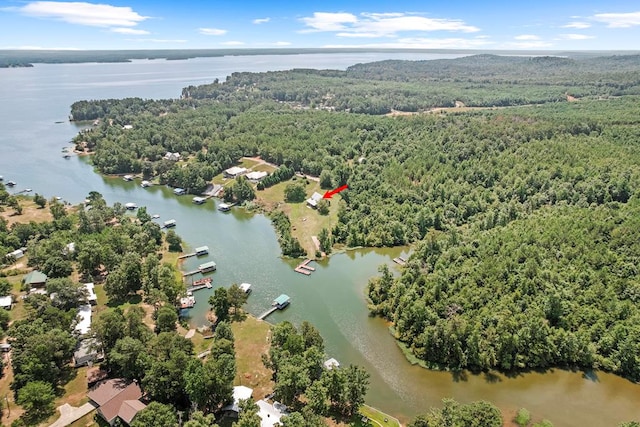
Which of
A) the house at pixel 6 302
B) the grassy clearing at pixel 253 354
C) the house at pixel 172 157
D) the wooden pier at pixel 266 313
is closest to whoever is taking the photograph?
the grassy clearing at pixel 253 354

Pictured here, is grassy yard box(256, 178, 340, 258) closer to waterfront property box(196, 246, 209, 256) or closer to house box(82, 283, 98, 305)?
waterfront property box(196, 246, 209, 256)

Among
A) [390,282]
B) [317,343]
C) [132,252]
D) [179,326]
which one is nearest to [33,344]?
[179,326]

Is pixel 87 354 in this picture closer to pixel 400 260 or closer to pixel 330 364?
pixel 330 364

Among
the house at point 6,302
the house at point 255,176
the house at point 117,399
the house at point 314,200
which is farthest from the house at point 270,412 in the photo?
the house at point 255,176

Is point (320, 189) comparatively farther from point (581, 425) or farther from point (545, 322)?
point (581, 425)

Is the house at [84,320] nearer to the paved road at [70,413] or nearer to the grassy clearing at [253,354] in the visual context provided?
the paved road at [70,413]

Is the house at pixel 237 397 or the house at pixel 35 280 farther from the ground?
the house at pixel 35 280
